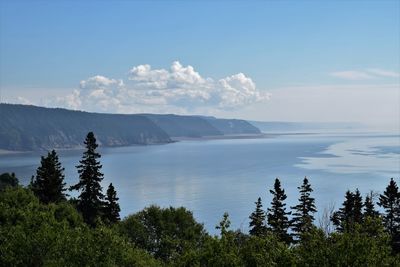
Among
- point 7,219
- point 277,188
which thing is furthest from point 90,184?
point 277,188

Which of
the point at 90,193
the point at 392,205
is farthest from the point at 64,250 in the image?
the point at 392,205

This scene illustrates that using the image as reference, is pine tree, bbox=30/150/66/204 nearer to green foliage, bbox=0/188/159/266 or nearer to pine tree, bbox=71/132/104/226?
pine tree, bbox=71/132/104/226

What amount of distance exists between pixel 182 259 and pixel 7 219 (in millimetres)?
28405

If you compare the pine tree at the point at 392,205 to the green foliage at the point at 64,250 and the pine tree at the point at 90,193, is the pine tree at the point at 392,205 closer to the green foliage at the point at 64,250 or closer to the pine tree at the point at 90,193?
the pine tree at the point at 90,193

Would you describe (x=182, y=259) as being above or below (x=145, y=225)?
above

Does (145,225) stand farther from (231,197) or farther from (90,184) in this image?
(231,197)

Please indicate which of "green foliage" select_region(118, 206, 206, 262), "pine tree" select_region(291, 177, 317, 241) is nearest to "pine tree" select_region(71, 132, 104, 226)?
"green foliage" select_region(118, 206, 206, 262)

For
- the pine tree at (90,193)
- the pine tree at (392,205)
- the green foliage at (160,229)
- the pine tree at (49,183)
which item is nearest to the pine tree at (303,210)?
the pine tree at (392,205)

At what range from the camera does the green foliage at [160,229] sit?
61875mm

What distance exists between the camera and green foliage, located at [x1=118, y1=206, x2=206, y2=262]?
61.9 m

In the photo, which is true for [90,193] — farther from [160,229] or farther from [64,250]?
[64,250]

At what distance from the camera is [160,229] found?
2482 inches

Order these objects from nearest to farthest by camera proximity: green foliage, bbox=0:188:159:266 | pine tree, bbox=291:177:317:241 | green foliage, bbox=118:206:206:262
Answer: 1. green foliage, bbox=0:188:159:266
2. green foliage, bbox=118:206:206:262
3. pine tree, bbox=291:177:317:241

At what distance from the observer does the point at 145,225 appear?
2525 inches
